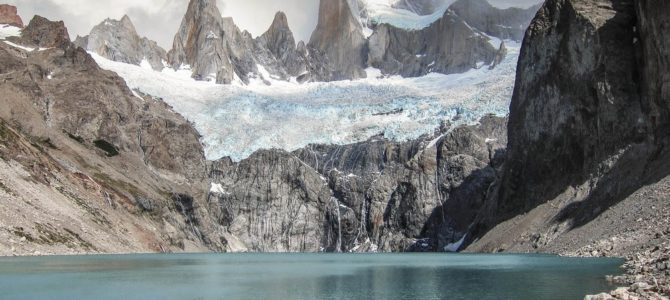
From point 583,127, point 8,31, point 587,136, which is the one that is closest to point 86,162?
point 583,127

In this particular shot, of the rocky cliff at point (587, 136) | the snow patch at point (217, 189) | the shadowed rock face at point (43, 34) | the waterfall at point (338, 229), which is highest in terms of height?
the shadowed rock face at point (43, 34)

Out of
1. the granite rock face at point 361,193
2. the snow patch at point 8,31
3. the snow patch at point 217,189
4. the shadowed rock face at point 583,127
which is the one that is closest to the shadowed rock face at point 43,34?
the snow patch at point 8,31

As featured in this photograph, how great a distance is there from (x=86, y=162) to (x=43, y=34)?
61.0 m

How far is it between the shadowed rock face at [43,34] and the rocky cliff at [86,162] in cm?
22

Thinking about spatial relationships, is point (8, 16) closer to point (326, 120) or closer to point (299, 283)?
point (326, 120)

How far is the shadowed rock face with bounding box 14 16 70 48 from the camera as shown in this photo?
160m

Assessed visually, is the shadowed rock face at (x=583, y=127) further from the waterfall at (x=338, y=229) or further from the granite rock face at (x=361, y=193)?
the waterfall at (x=338, y=229)

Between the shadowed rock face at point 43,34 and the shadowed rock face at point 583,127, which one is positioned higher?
the shadowed rock face at point 43,34

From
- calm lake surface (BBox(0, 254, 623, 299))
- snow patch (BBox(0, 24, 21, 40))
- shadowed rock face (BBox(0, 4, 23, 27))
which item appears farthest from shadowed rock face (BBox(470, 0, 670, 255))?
shadowed rock face (BBox(0, 4, 23, 27))

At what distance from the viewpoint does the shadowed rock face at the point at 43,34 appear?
160250 mm

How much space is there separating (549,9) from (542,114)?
1548cm

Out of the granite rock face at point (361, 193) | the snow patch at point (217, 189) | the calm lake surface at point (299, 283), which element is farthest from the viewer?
the snow patch at point (217, 189)

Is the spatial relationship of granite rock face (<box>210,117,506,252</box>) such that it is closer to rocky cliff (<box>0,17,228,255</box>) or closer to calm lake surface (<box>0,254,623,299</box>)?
rocky cliff (<box>0,17,228,255</box>)

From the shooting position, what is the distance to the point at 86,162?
114 meters
